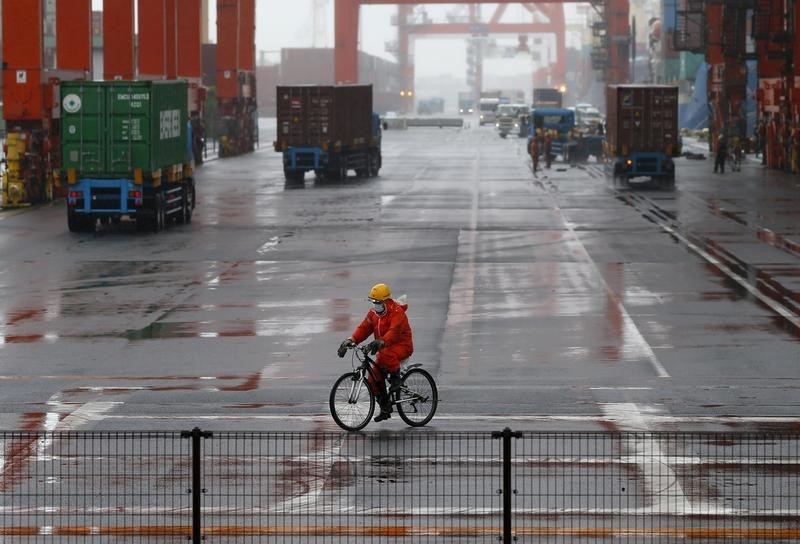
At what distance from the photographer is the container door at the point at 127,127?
132 ft

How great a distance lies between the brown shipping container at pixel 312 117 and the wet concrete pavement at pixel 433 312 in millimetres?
11948

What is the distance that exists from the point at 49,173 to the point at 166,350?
30777 mm

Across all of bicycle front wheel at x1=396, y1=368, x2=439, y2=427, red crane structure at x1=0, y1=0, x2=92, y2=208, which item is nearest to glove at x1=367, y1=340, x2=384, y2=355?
bicycle front wheel at x1=396, y1=368, x2=439, y2=427

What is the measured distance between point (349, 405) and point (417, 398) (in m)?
0.71

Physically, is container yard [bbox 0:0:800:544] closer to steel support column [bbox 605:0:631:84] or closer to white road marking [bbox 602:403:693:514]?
white road marking [bbox 602:403:693:514]

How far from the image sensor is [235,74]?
92250mm

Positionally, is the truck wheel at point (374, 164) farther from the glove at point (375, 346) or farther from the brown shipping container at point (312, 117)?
the glove at point (375, 346)

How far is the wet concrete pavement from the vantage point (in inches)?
720

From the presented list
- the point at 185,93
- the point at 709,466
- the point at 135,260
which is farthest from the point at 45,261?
the point at 709,466

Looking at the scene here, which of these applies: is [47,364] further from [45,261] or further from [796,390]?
[45,261]

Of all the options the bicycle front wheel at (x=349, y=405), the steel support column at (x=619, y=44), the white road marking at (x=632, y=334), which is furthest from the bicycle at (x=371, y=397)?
the steel support column at (x=619, y=44)

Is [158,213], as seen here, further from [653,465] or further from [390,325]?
[653,465]

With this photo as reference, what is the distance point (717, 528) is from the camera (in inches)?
492

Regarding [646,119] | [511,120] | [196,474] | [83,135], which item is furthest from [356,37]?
[196,474]
